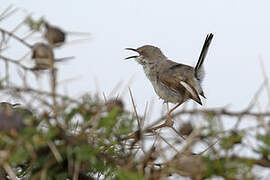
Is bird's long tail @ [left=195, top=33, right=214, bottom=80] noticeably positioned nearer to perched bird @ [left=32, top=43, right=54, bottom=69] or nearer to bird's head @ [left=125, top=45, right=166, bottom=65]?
bird's head @ [left=125, top=45, right=166, bottom=65]

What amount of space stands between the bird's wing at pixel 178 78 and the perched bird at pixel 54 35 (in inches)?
99.4

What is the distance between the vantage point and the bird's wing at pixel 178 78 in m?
3.76

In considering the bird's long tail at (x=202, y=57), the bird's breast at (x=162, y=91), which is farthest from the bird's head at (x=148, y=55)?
the bird's long tail at (x=202, y=57)

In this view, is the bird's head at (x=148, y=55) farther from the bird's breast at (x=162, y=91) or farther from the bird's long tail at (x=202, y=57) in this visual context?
the bird's long tail at (x=202, y=57)

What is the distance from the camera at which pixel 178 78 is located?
3.88 metres

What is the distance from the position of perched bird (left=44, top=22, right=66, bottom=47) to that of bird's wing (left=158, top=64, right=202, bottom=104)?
8.28 feet

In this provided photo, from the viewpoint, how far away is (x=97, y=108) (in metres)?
1.11

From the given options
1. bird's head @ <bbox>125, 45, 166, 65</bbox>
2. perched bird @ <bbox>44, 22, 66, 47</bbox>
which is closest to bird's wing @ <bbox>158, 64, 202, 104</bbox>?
bird's head @ <bbox>125, 45, 166, 65</bbox>

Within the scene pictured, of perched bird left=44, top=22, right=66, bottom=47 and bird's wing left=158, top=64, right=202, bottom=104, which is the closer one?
perched bird left=44, top=22, right=66, bottom=47

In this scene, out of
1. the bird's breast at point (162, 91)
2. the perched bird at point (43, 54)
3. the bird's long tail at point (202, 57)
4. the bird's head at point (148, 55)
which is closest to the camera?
the perched bird at point (43, 54)

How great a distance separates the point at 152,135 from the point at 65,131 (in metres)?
0.56

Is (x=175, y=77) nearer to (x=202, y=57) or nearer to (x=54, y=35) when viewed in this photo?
(x=202, y=57)

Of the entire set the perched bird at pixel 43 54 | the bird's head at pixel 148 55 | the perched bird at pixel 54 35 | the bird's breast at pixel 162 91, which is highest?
the perched bird at pixel 54 35

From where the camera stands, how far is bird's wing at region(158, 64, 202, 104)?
148 inches
